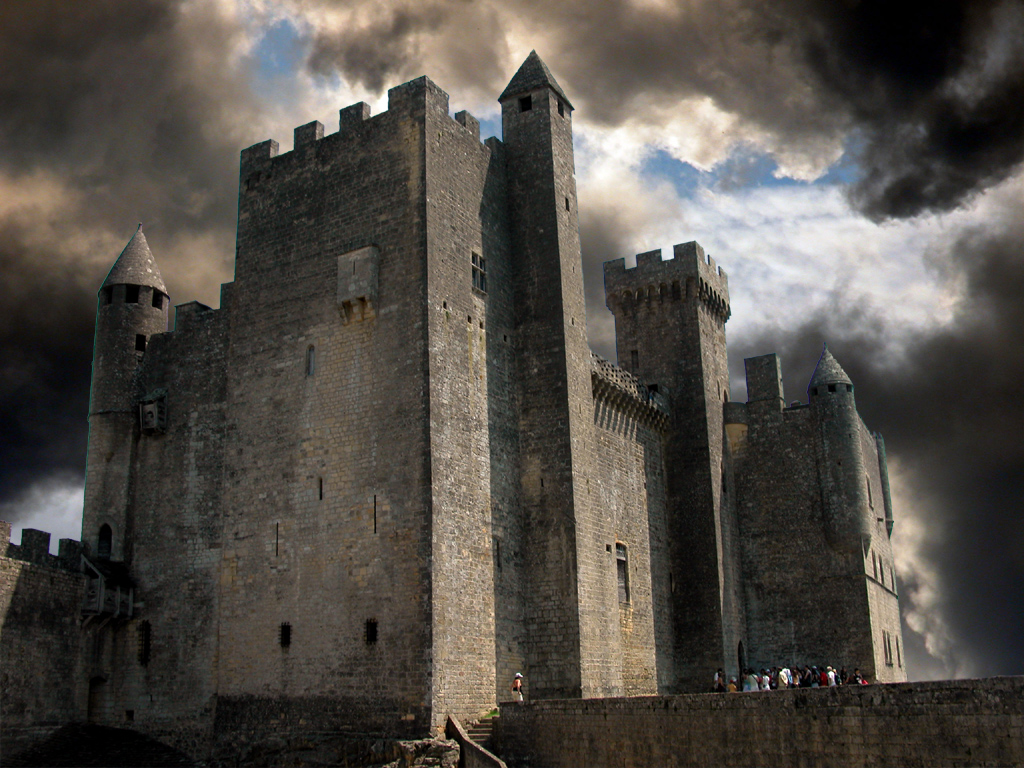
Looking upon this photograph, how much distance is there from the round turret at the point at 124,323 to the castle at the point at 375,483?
0.23ft

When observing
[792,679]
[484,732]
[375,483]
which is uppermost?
[375,483]

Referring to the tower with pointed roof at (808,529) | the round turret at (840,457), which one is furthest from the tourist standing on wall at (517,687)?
the round turret at (840,457)

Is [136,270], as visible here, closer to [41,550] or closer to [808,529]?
[41,550]

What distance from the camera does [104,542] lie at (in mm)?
27781

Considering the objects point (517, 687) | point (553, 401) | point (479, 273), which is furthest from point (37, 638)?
point (479, 273)

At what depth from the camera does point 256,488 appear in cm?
2570

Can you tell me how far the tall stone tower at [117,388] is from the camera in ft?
91.4

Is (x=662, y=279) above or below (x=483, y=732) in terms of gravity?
above

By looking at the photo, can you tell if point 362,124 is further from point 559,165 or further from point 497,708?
point 497,708

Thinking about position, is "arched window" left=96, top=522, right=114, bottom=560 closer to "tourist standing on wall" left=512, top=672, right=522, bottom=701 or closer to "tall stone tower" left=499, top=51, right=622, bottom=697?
"tall stone tower" left=499, top=51, right=622, bottom=697

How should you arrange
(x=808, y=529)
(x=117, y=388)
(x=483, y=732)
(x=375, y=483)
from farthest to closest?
(x=808, y=529)
(x=117, y=388)
(x=375, y=483)
(x=483, y=732)

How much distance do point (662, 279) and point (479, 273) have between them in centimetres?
1082

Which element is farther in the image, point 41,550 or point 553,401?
point 553,401

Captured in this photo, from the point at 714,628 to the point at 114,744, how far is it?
16.8 meters
